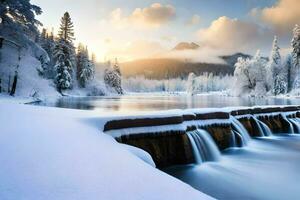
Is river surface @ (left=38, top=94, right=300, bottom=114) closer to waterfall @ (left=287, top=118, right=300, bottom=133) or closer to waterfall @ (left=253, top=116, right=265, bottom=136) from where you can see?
waterfall @ (left=253, top=116, right=265, bottom=136)

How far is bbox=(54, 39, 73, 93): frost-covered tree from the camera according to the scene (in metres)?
50.2

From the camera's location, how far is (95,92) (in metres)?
68.3

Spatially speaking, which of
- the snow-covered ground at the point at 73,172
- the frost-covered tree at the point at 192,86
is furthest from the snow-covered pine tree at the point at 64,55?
the frost-covered tree at the point at 192,86

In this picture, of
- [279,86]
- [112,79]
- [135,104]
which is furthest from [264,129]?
[112,79]

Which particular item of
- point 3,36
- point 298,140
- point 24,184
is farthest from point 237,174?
point 3,36

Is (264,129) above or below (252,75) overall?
below

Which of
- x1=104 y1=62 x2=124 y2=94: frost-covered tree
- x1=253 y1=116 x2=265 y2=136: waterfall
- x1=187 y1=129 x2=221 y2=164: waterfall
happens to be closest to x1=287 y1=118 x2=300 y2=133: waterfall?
x1=253 y1=116 x2=265 y2=136: waterfall

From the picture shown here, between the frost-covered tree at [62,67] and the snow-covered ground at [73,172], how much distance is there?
4534 cm

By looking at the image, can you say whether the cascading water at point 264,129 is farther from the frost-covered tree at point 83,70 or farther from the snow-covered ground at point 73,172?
the frost-covered tree at point 83,70

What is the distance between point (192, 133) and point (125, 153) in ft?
22.5

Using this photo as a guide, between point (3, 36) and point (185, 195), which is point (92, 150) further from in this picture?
point (3, 36)

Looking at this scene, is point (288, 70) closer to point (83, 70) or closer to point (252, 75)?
point (252, 75)

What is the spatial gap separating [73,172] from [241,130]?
13222 mm

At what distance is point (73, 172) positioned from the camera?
4309mm
